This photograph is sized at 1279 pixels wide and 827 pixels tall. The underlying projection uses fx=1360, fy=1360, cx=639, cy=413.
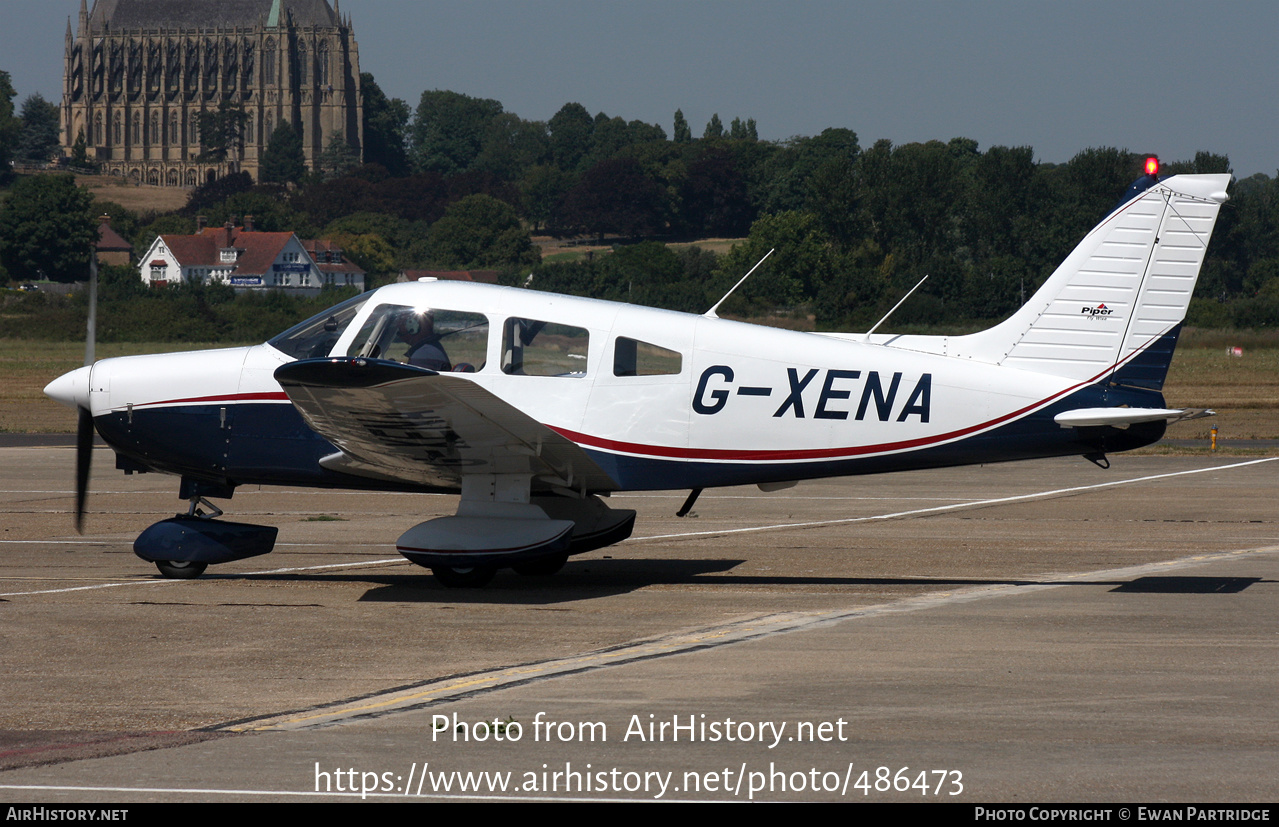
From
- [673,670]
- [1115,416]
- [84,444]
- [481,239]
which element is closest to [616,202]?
[481,239]

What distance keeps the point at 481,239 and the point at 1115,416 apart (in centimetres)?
13239

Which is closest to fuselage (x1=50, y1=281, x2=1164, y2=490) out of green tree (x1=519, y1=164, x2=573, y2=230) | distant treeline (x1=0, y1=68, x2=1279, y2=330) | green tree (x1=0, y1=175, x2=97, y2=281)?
distant treeline (x1=0, y1=68, x2=1279, y2=330)

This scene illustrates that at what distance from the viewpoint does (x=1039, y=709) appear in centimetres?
716

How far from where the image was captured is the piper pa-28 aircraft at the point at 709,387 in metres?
10.8

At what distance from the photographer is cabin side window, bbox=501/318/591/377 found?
11.0m

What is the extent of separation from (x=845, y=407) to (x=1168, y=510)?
8171 millimetres

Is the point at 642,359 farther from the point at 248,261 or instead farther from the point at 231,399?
the point at 248,261

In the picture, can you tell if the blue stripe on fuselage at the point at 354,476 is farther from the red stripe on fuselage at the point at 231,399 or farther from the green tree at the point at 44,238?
the green tree at the point at 44,238

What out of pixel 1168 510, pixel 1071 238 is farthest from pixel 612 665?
pixel 1071 238

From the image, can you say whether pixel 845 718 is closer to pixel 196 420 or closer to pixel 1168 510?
pixel 196 420

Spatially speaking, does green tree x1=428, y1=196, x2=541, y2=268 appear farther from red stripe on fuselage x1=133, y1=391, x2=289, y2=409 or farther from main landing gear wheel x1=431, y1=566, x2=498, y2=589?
main landing gear wheel x1=431, y1=566, x2=498, y2=589

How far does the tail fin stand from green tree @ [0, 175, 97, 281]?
417ft

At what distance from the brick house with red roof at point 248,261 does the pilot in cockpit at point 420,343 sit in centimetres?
12134

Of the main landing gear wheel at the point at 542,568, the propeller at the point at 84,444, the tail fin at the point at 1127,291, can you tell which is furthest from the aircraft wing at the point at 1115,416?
the propeller at the point at 84,444
